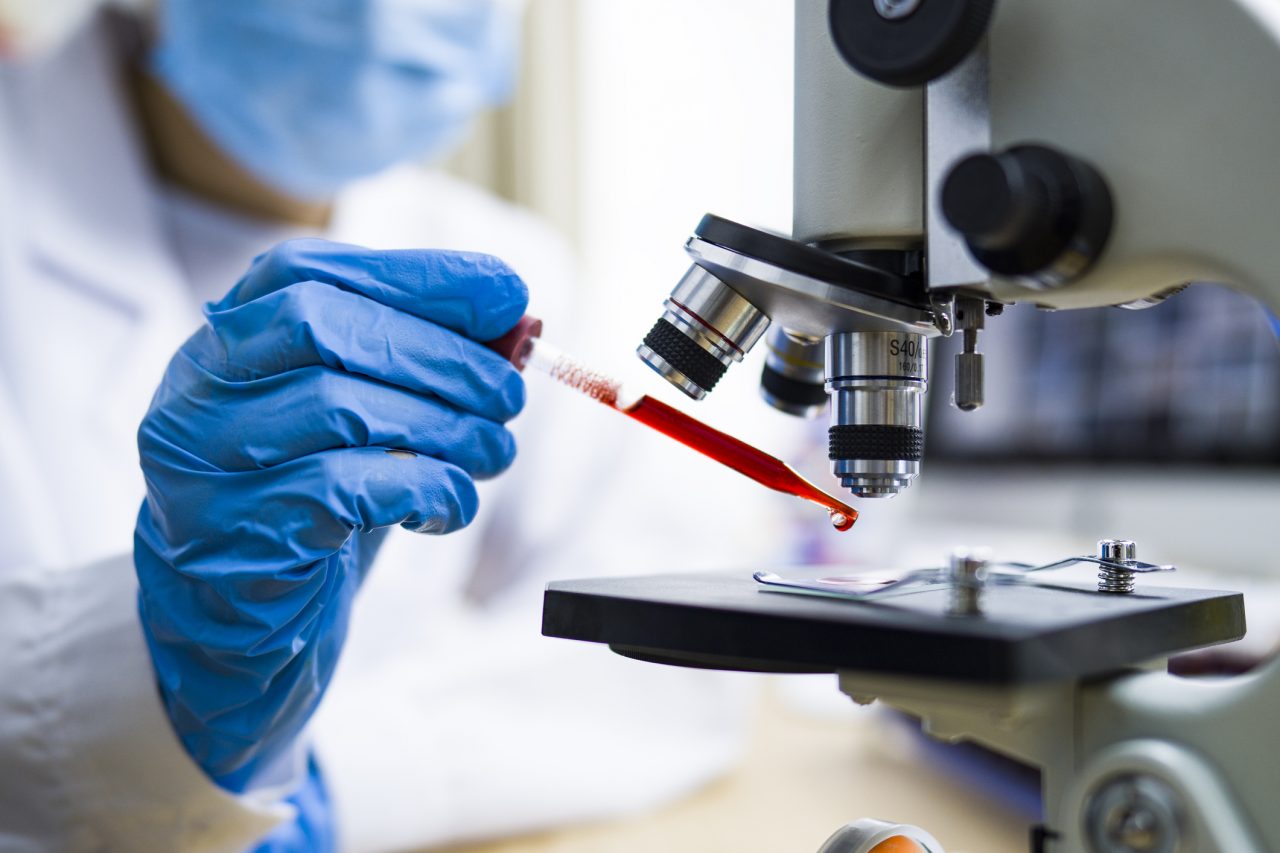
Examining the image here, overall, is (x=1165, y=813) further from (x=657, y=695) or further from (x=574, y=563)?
(x=574, y=563)

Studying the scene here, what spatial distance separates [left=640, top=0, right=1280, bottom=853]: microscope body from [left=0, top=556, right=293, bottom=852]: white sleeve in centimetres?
48

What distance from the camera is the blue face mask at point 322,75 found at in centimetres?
114

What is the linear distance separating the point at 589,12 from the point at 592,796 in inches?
67.9

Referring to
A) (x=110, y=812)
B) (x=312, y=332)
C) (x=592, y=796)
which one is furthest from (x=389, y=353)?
(x=592, y=796)

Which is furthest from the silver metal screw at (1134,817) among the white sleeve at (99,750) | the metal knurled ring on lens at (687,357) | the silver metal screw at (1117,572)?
the white sleeve at (99,750)

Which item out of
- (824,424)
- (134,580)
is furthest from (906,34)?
(824,424)

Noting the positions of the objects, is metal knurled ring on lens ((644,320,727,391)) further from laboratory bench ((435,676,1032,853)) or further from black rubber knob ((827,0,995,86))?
laboratory bench ((435,676,1032,853))

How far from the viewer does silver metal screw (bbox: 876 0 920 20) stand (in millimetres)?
480

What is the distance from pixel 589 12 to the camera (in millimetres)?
2172

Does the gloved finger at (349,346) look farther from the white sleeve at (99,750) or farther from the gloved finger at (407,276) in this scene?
the white sleeve at (99,750)

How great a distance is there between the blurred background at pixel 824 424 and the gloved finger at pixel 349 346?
0.16 m

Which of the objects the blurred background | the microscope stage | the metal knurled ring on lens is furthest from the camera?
the blurred background

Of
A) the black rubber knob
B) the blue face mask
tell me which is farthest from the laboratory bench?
the blue face mask

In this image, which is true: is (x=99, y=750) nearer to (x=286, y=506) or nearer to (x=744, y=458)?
(x=286, y=506)
